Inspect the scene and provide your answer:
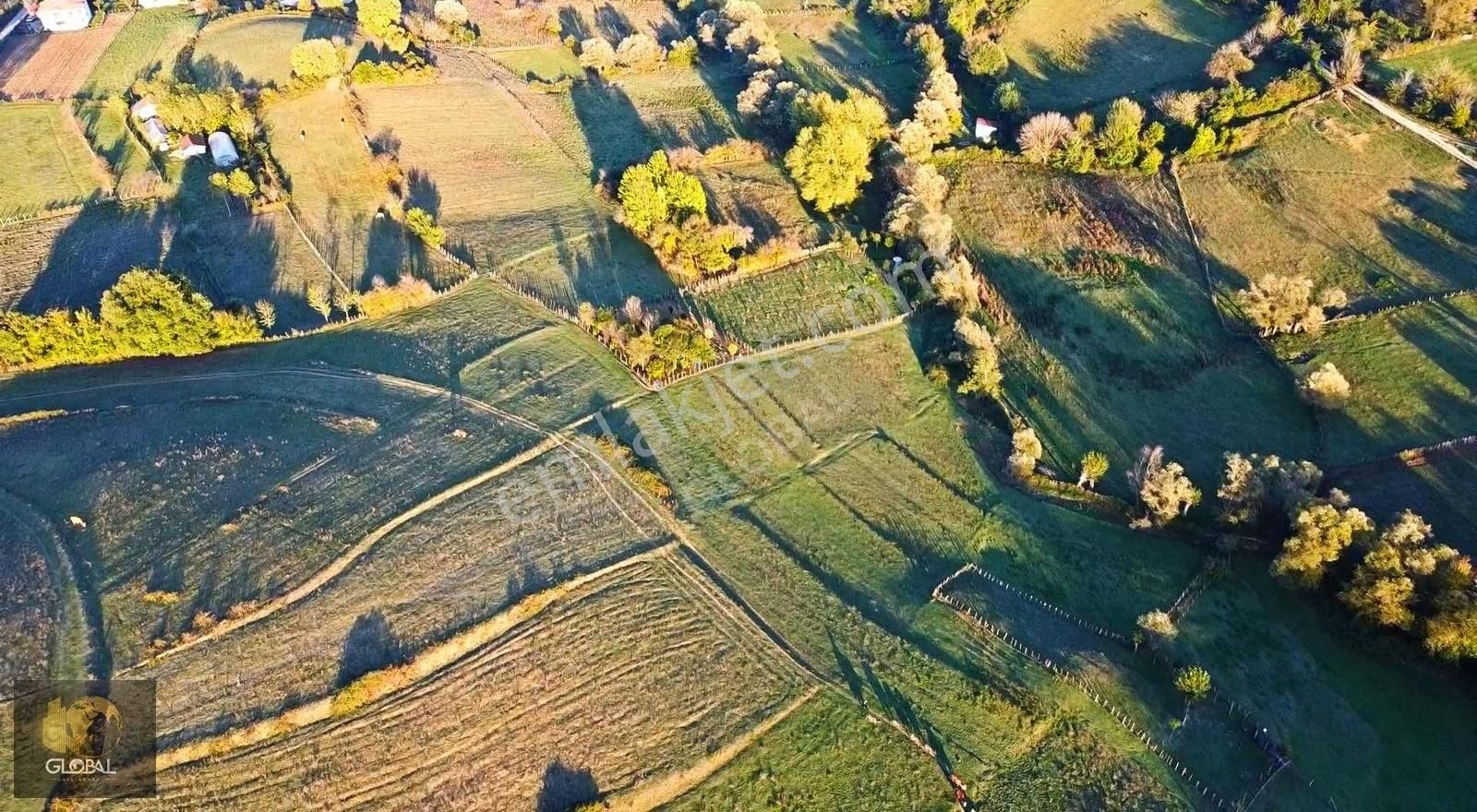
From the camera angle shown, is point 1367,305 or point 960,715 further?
point 1367,305

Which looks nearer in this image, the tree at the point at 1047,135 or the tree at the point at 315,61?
the tree at the point at 1047,135

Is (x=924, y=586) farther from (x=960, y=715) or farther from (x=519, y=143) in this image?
(x=519, y=143)

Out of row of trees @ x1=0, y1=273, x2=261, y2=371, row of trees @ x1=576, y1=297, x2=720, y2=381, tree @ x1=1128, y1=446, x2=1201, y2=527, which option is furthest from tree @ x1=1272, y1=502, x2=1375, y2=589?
row of trees @ x1=0, y1=273, x2=261, y2=371

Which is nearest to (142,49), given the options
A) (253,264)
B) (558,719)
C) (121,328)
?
(253,264)

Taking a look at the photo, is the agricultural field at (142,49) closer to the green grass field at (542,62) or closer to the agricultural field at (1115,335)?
the green grass field at (542,62)

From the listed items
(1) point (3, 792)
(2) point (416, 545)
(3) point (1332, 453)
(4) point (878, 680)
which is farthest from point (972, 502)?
(1) point (3, 792)

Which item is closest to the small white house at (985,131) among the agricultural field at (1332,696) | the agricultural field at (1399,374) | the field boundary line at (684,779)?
the agricultural field at (1399,374)
